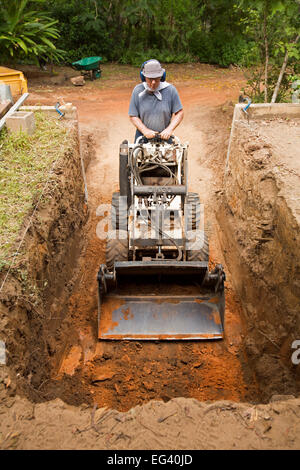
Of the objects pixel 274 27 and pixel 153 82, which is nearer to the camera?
pixel 153 82

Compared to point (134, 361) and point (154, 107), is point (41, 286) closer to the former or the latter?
point (134, 361)

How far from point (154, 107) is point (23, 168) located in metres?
2.15

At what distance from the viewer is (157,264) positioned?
4.75 meters

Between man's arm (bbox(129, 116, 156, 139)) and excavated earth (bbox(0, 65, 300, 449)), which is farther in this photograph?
man's arm (bbox(129, 116, 156, 139))

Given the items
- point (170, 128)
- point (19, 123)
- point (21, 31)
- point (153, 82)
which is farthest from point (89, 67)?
point (170, 128)

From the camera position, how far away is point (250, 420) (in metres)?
2.97

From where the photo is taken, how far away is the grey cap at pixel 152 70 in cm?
518

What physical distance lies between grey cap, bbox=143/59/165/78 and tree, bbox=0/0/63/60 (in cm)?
841

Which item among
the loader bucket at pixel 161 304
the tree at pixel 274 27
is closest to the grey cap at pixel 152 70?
the loader bucket at pixel 161 304

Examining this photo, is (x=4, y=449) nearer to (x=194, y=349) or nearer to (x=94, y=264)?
(x=194, y=349)

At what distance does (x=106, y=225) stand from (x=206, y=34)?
45.7 ft

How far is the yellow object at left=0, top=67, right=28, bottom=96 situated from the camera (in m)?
9.51

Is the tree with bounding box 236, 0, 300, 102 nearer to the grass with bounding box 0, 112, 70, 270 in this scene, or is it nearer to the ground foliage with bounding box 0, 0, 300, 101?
the grass with bounding box 0, 112, 70, 270

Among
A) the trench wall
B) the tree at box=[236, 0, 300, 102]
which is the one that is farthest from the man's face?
the tree at box=[236, 0, 300, 102]
